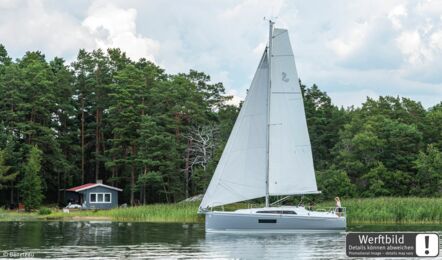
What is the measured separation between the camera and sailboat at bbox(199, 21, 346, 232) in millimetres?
38812

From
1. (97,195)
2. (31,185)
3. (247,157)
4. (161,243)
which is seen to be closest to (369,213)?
(247,157)

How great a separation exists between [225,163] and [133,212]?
1660cm

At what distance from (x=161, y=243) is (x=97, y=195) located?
3886 cm

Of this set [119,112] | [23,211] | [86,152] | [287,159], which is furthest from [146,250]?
[86,152]

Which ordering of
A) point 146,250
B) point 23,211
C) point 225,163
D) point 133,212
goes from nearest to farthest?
point 146,250 → point 225,163 → point 133,212 → point 23,211

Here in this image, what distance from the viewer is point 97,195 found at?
7038 centimetres

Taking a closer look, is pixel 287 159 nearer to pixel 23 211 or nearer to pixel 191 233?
pixel 191 233

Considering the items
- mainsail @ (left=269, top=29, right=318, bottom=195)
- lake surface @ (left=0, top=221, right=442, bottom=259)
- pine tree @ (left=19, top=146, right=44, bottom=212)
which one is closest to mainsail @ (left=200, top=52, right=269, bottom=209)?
mainsail @ (left=269, top=29, right=318, bottom=195)

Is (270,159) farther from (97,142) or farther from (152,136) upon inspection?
(97,142)

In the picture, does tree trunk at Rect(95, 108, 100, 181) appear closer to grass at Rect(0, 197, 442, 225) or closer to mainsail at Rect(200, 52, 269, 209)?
grass at Rect(0, 197, 442, 225)

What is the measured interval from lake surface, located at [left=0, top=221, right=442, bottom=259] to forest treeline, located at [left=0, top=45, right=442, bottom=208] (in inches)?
846

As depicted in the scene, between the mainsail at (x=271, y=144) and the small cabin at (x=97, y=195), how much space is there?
32.6m

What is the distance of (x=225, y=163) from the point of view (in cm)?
3891

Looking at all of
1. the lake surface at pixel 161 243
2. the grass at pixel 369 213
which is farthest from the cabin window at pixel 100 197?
the lake surface at pixel 161 243
